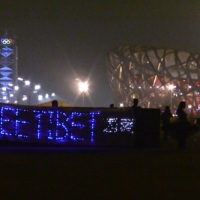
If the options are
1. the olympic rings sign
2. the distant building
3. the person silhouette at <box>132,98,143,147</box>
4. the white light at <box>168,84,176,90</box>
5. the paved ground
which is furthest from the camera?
the olympic rings sign

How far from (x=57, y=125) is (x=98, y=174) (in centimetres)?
630

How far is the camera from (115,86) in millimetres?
102875

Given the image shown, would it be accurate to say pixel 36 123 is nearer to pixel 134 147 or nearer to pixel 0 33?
pixel 134 147

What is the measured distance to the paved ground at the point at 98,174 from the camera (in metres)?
8.13

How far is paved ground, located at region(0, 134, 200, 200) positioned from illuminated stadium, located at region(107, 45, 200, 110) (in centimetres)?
7466

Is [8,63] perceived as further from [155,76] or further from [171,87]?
[171,87]

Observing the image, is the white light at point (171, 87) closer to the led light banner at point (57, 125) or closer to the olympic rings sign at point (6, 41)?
the olympic rings sign at point (6, 41)

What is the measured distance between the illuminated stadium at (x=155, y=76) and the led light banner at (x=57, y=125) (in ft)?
236

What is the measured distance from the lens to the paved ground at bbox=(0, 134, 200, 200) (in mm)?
8133

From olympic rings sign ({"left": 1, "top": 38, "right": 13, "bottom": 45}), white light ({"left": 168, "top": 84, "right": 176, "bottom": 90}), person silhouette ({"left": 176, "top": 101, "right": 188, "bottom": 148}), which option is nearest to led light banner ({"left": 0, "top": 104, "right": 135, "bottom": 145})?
person silhouette ({"left": 176, "top": 101, "right": 188, "bottom": 148})

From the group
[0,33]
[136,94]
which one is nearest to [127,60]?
[136,94]

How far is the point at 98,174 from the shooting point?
10.3 metres

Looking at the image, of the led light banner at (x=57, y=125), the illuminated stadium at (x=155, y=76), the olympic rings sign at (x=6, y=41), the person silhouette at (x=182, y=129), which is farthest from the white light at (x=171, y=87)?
the led light banner at (x=57, y=125)

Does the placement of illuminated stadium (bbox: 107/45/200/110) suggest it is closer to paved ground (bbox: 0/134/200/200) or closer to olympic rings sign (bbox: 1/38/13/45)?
olympic rings sign (bbox: 1/38/13/45)
